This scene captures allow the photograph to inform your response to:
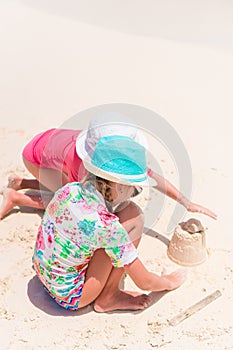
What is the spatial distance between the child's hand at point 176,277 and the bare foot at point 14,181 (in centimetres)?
103

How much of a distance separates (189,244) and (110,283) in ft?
1.65

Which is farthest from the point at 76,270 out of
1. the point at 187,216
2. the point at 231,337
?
the point at 187,216

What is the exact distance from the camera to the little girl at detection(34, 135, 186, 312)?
221cm

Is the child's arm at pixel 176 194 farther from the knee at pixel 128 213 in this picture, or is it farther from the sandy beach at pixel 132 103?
the knee at pixel 128 213

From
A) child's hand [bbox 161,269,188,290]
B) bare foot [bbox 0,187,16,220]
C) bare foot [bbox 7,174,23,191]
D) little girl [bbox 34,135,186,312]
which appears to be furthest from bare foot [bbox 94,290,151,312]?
bare foot [bbox 7,174,23,191]

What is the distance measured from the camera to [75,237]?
7.47 feet

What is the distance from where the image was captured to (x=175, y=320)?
2.48m

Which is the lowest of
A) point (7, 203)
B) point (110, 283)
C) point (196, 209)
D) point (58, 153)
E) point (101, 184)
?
point (7, 203)

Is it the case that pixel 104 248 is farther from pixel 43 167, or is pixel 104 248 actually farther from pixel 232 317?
pixel 43 167

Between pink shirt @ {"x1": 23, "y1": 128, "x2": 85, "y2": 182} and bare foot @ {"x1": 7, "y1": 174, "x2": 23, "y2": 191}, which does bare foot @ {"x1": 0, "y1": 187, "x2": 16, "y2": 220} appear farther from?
pink shirt @ {"x1": 23, "y1": 128, "x2": 85, "y2": 182}

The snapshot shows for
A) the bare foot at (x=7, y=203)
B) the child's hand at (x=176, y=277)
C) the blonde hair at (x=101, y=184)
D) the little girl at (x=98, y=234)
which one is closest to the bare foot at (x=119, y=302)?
the little girl at (x=98, y=234)

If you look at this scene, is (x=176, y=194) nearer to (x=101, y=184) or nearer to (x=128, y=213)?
(x=128, y=213)

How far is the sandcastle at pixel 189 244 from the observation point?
9.15ft

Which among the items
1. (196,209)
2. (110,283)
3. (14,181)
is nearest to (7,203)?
(14,181)
